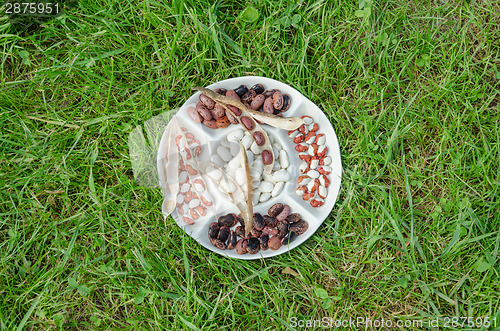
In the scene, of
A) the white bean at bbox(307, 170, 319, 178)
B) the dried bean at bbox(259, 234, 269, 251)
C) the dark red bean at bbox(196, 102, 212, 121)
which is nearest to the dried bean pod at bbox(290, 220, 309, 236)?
the dried bean at bbox(259, 234, 269, 251)

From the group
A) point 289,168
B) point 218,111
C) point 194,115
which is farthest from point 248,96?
point 289,168

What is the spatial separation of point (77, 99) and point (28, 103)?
25 cm

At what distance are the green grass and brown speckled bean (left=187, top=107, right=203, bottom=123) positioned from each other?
165 mm

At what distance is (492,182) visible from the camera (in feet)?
6.23

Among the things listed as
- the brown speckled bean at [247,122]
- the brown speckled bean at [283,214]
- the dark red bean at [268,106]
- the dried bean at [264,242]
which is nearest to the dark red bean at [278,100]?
the dark red bean at [268,106]

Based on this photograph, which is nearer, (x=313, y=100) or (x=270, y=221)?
(x=270, y=221)

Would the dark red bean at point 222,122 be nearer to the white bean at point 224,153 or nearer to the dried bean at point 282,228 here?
the white bean at point 224,153

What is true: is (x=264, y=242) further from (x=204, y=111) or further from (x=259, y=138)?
(x=204, y=111)

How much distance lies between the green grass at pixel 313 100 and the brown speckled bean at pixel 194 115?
0.54 feet

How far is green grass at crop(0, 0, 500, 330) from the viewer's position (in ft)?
6.10

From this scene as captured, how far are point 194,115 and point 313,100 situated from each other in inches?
23.6

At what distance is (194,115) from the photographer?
1869mm

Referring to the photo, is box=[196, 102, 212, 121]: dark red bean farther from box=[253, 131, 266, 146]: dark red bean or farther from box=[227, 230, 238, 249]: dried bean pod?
box=[227, 230, 238, 249]: dried bean pod

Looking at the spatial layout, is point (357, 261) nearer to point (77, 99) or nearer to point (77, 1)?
point (77, 99)
